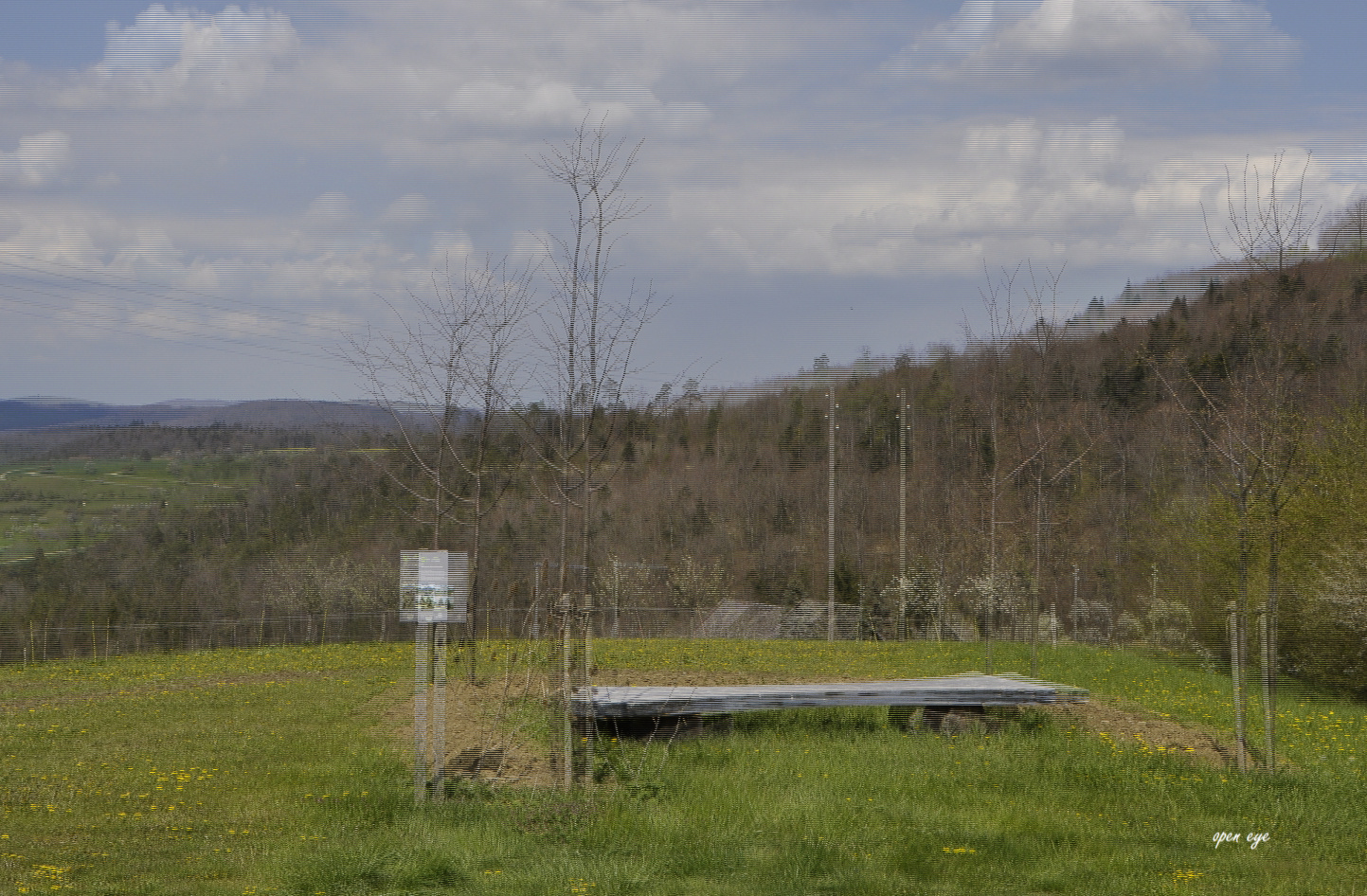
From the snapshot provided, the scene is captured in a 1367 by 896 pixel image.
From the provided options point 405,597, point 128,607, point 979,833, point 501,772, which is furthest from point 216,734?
point 128,607

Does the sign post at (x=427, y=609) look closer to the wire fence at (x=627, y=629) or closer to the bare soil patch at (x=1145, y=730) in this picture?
the bare soil patch at (x=1145, y=730)

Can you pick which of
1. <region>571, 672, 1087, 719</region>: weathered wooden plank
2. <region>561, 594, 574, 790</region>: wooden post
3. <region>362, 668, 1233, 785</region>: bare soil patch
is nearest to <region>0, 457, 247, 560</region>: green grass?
<region>362, 668, 1233, 785</region>: bare soil patch

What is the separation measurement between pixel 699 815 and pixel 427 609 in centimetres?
199

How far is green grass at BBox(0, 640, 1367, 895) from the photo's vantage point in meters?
4.63

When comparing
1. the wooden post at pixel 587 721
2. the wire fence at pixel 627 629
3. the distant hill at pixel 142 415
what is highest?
the distant hill at pixel 142 415

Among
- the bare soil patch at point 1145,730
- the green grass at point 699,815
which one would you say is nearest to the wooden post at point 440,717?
the green grass at point 699,815

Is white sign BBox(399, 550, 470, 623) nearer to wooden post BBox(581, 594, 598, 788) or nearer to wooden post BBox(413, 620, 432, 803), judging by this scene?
wooden post BBox(413, 620, 432, 803)

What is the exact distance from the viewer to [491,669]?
11438mm

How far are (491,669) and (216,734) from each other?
355 centimetres

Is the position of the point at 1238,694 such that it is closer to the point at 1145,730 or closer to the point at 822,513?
the point at 1145,730

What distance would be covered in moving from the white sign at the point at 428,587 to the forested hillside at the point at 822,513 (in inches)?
416

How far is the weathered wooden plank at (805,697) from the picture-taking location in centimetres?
752

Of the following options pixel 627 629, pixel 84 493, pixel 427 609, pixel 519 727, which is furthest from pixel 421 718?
pixel 84 493

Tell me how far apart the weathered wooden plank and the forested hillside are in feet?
24.2
